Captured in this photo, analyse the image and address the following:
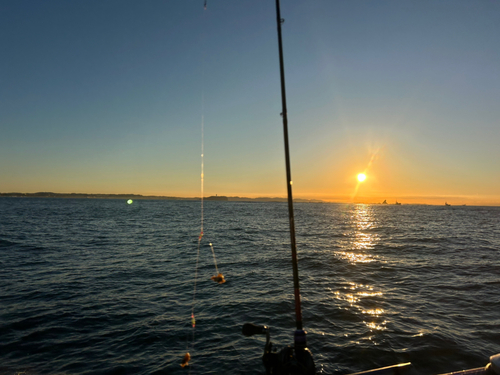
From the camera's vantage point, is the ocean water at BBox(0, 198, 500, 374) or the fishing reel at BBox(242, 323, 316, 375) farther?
the ocean water at BBox(0, 198, 500, 374)

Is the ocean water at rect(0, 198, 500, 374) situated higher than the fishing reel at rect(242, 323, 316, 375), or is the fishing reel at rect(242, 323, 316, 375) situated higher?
the fishing reel at rect(242, 323, 316, 375)

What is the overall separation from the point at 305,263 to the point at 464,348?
12.4m

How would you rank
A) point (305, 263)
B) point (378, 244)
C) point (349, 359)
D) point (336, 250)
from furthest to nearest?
point (378, 244)
point (336, 250)
point (305, 263)
point (349, 359)

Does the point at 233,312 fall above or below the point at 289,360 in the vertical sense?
below

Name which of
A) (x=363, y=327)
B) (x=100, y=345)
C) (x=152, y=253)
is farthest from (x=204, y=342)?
(x=152, y=253)

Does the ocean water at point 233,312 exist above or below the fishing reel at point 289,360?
below

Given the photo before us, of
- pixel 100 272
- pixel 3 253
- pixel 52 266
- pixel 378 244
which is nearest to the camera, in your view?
pixel 100 272

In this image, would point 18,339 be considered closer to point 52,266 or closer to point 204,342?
point 204,342

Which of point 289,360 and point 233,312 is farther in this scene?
point 233,312

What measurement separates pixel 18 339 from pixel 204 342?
5.93m

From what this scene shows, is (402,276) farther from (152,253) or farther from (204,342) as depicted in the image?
(152,253)

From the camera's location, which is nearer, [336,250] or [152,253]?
[152,253]

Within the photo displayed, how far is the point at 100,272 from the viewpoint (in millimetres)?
18391

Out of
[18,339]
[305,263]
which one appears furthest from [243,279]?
[18,339]
